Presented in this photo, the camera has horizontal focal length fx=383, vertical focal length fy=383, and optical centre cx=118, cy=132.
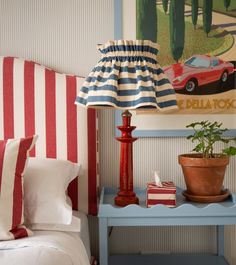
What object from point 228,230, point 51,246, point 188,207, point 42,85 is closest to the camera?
point 51,246

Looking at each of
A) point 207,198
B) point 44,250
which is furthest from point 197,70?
point 44,250

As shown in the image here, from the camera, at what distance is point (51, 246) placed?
1.19 metres

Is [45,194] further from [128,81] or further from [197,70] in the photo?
[197,70]

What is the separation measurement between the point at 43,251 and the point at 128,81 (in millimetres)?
683

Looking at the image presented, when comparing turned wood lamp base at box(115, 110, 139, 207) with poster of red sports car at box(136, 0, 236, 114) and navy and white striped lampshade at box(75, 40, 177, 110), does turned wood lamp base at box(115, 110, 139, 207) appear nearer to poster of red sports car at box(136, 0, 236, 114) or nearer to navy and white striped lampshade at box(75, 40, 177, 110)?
navy and white striped lampshade at box(75, 40, 177, 110)

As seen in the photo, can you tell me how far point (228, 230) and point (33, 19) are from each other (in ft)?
4.65

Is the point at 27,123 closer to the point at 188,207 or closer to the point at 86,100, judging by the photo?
the point at 86,100

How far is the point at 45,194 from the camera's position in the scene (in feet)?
4.76

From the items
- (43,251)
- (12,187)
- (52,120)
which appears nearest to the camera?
(43,251)

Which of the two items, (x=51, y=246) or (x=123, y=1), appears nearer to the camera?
(x=51, y=246)

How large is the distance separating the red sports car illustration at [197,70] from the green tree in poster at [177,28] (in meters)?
0.06

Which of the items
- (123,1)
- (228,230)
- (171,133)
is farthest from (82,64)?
(228,230)

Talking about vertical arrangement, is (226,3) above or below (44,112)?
above

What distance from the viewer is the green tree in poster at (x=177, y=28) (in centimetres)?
183
